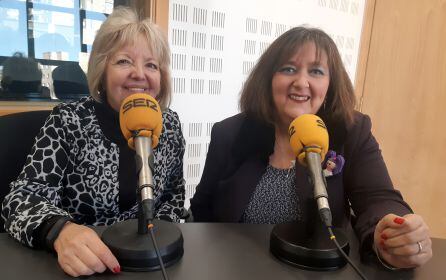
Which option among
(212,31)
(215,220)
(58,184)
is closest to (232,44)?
(212,31)

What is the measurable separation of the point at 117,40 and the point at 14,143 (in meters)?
0.45

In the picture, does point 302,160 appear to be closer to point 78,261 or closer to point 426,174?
point 78,261

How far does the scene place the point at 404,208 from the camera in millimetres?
1043

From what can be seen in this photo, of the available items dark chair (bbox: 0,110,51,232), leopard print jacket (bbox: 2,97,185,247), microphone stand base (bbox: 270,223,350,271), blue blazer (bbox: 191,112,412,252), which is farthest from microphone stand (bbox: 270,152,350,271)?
dark chair (bbox: 0,110,51,232)

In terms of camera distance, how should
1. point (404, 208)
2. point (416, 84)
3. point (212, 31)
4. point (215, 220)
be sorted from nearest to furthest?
point (404, 208) < point (215, 220) < point (212, 31) < point (416, 84)

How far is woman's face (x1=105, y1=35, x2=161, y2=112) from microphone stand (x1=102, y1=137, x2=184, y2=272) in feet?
1.53

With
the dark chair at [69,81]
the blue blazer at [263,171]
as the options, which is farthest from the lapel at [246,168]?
the dark chair at [69,81]

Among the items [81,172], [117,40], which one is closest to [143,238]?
[81,172]

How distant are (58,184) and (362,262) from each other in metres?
0.81

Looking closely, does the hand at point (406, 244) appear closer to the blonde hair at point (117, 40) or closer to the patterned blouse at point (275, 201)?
the patterned blouse at point (275, 201)

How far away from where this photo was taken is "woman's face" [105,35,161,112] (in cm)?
114

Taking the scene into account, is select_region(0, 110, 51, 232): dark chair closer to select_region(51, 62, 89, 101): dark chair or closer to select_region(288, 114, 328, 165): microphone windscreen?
select_region(51, 62, 89, 101): dark chair

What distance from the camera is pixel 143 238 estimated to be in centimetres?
78

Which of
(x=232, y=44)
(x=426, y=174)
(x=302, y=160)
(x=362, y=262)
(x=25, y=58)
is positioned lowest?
(x=426, y=174)
